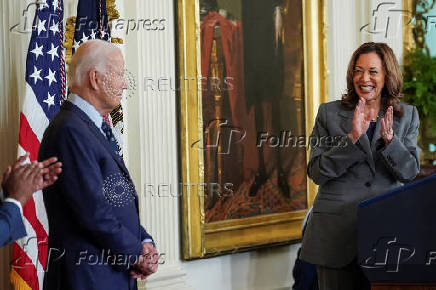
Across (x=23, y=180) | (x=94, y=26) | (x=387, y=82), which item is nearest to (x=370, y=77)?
(x=387, y=82)

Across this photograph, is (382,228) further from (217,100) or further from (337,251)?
(217,100)

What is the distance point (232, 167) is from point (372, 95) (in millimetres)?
2443

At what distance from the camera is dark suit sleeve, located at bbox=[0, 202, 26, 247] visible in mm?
2355

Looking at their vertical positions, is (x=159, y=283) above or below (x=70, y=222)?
below

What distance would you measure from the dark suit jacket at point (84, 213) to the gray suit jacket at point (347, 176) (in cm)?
117

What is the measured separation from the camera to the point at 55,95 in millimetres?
4105

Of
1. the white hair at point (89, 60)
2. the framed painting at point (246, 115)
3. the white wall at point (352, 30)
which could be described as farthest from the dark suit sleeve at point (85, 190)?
the white wall at point (352, 30)

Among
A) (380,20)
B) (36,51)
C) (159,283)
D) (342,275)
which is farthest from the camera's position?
(380,20)

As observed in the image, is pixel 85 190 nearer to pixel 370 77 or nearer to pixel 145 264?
pixel 145 264

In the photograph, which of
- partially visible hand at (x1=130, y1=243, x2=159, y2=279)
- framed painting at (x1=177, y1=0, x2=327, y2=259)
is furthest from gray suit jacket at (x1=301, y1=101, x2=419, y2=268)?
framed painting at (x1=177, y1=0, x2=327, y2=259)

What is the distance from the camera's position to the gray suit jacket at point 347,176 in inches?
141

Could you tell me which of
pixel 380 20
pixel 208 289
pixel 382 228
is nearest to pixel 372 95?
pixel 382 228

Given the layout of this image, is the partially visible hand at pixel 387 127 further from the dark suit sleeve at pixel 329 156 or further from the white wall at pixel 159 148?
the white wall at pixel 159 148

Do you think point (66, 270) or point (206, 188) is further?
point (206, 188)
